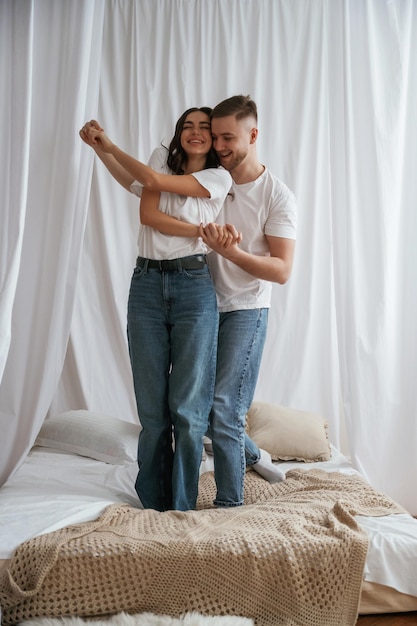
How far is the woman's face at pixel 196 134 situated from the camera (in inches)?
97.7

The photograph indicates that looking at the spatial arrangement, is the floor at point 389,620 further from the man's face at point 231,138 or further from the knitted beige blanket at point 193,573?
the man's face at point 231,138

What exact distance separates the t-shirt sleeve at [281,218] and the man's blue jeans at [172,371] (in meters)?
0.33

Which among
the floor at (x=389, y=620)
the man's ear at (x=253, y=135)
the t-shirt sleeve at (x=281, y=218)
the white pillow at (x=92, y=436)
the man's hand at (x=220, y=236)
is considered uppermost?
the man's ear at (x=253, y=135)

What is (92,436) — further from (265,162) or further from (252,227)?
(265,162)

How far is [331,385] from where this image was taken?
389cm

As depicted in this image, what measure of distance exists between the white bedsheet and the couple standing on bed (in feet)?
→ 0.77

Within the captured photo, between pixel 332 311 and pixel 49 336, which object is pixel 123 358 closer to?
pixel 332 311

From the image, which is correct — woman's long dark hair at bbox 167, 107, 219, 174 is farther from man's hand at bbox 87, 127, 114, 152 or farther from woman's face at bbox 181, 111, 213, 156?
man's hand at bbox 87, 127, 114, 152

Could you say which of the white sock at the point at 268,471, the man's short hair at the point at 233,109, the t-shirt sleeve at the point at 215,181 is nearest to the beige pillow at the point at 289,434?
the white sock at the point at 268,471

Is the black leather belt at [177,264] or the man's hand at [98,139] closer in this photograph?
the man's hand at [98,139]

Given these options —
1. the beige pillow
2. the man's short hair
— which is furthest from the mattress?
the man's short hair

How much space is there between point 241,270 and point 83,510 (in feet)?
3.23

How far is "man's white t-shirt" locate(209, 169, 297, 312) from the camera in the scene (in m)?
2.58

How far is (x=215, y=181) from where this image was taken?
2.43m
